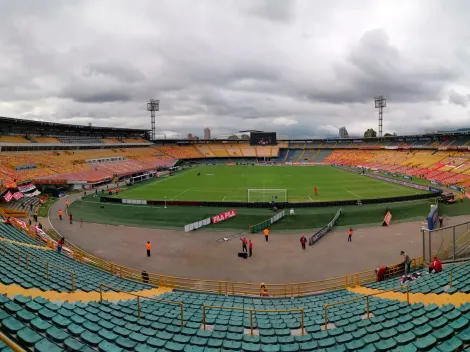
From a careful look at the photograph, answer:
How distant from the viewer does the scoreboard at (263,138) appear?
106 m

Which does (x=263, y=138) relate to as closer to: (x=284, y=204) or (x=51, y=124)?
(x=51, y=124)

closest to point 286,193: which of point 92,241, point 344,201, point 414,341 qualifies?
point 344,201

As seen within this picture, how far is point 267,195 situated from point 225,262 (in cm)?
2418

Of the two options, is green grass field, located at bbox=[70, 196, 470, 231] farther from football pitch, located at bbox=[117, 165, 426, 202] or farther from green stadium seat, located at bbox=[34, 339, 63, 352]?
green stadium seat, located at bbox=[34, 339, 63, 352]

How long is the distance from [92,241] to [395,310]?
22.0m

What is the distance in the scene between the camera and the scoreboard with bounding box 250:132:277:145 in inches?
4176

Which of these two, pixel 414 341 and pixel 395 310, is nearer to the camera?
pixel 414 341

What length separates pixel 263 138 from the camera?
107m

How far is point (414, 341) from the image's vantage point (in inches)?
256

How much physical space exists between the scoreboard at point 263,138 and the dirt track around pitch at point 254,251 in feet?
264

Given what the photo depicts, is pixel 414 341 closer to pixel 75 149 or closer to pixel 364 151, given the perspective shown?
pixel 75 149

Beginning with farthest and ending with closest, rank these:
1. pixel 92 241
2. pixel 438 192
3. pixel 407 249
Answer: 1. pixel 438 192
2. pixel 92 241
3. pixel 407 249

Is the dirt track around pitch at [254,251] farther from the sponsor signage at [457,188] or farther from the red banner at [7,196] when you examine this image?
the sponsor signage at [457,188]

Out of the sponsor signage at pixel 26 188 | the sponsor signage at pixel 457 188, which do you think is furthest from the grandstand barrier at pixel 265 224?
the sponsor signage at pixel 26 188
